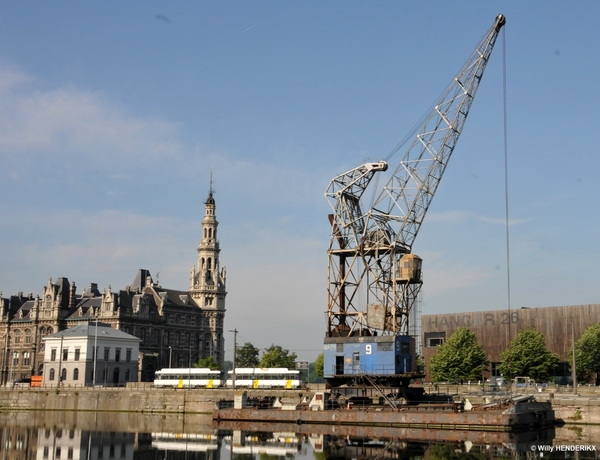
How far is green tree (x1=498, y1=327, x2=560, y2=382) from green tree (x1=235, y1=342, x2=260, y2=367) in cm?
5254

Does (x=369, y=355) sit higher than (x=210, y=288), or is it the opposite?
(x=210, y=288)

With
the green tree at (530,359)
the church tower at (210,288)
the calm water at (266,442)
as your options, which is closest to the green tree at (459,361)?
the green tree at (530,359)

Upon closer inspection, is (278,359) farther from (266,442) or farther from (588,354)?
(266,442)

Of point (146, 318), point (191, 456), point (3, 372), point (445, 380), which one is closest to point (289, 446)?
point (191, 456)

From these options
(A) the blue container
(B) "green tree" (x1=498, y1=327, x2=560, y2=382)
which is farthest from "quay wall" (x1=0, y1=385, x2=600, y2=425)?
(B) "green tree" (x1=498, y1=327, x2=560, y2=382)

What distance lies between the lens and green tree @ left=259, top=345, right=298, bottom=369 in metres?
126

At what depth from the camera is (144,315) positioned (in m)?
130

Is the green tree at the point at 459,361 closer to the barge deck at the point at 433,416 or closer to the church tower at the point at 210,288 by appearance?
the barge deck at the point at 433,416

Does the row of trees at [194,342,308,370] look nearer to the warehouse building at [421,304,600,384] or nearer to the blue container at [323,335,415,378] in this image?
the warehouse building at [421,304,600,384]

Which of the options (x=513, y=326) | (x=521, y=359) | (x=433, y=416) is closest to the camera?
(x=433, y=416)

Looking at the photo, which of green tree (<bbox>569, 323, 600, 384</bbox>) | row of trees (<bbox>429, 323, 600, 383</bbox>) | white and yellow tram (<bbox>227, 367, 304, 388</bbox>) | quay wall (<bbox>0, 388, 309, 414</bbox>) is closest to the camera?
quay wall (<bbox>0, 388, 309, 414</bbox>)

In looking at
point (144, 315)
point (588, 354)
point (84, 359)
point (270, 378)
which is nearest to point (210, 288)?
point (144, 315)

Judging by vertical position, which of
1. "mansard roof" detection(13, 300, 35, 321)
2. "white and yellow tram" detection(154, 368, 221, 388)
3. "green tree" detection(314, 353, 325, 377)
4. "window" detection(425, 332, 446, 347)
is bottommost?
"white and yellow tram" detection(154, 368, 221, 388)

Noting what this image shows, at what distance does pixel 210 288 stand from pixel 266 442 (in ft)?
318
